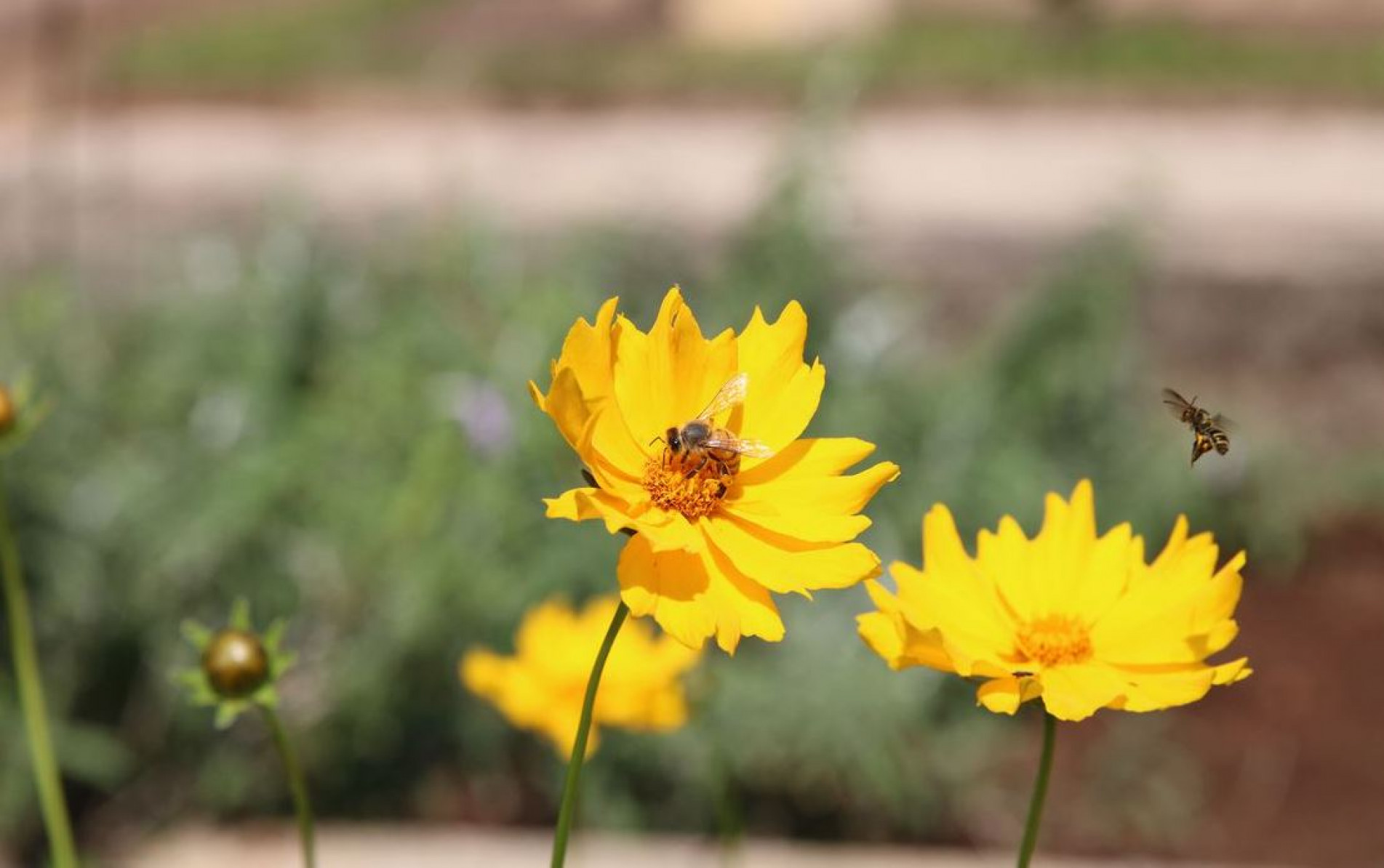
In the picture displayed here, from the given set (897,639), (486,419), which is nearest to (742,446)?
(897,639)

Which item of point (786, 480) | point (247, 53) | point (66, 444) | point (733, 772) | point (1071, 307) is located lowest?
point (786, 480)

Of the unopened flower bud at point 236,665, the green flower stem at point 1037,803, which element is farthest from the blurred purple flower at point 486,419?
the green flower stem at point 1037,803

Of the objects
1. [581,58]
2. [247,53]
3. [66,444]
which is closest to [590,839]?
[66,444]

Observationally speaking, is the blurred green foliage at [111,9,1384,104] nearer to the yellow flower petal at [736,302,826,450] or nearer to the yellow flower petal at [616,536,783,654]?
the yellow flower petal at [736,302,826,450]

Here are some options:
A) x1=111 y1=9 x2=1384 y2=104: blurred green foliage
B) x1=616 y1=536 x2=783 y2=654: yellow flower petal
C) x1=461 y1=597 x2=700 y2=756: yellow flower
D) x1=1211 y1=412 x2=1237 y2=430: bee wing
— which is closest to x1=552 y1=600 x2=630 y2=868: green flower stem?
x1=616 y1=536 x2=783 y2=654: yellow flower petal

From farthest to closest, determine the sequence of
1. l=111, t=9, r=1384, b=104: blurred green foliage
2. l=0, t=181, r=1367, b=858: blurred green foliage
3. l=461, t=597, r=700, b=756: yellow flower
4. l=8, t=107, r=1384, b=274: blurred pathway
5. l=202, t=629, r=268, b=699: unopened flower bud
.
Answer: l=111, t=9, r=1384, b=104: blurred green foliage < l=8, t=107, r=1384, b=274: blurred pathway < l=0, t=181, r=1367, b=858: blurred green foliage < l=461, t=597, r=700, b=756: yellow flower < l=202, t=629, r=268, b=699: unopened flower bud

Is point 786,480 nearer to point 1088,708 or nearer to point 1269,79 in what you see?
point 1088,708
